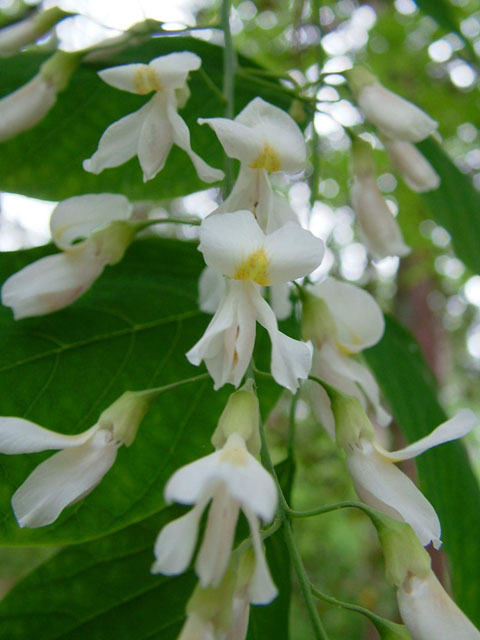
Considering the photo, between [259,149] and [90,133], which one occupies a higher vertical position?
[259,149]

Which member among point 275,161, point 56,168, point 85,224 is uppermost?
point 275,161

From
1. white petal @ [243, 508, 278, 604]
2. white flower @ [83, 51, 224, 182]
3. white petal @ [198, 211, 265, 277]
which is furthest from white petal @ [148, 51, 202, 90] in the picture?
white petal @ [243, 508, 278, 604]

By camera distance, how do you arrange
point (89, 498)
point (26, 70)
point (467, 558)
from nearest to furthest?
point (89, 498) < point (467, 558) < point (26, 70)

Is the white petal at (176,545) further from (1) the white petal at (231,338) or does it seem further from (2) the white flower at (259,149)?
(2) the white flower at (259,149)

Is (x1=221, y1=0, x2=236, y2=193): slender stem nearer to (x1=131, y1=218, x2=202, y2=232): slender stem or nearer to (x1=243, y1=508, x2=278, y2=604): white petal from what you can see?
(x1=131, y1=218, x2=202, y2=232): slender stem

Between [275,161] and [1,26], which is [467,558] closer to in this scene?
[275,161]

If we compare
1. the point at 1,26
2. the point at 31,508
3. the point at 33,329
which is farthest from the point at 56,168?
the point at 31,508

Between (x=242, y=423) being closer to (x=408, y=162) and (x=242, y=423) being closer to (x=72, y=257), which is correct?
(x=72, y=257)

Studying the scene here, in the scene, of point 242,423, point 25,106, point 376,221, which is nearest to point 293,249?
point 242,423
